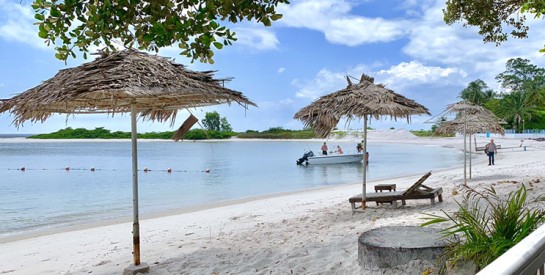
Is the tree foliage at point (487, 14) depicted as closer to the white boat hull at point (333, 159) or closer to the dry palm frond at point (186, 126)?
the dry palm frond at point (186, 126)

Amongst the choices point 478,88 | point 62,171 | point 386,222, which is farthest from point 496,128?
point 478,88

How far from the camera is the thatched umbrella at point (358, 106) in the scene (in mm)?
8102

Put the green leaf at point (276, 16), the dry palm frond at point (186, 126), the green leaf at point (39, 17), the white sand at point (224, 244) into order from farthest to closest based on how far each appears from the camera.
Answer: the dry palm frond at point (186, 126) < the white sand at point (224, 244) < the green leaf at point (276, 16) < the green leaf at point (39, 17)

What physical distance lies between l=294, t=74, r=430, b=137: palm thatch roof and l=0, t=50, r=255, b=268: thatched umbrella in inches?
123

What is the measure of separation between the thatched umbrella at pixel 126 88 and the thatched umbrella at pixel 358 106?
10.2 ft

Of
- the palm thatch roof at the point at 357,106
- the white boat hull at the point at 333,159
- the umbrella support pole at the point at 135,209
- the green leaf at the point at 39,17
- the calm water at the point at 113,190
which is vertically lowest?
Answer: the calm water at the point at 113,190

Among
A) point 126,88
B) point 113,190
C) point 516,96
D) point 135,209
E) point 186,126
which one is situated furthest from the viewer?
point 516,96

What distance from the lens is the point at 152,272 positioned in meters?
5.42

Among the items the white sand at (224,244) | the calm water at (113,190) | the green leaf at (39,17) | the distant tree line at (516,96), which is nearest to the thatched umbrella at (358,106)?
the white sand at (224,244)

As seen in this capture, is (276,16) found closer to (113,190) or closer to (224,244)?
(224,244)

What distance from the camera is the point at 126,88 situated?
4699 mm

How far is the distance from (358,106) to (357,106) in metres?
0.02

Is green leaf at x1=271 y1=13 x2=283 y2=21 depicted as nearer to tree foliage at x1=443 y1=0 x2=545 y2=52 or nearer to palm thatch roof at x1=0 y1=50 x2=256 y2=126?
palm thatch roof at x1=0 y1=50 x2=256 y2=126

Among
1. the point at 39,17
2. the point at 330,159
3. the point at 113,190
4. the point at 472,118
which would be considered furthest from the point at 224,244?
the point at 330,159
